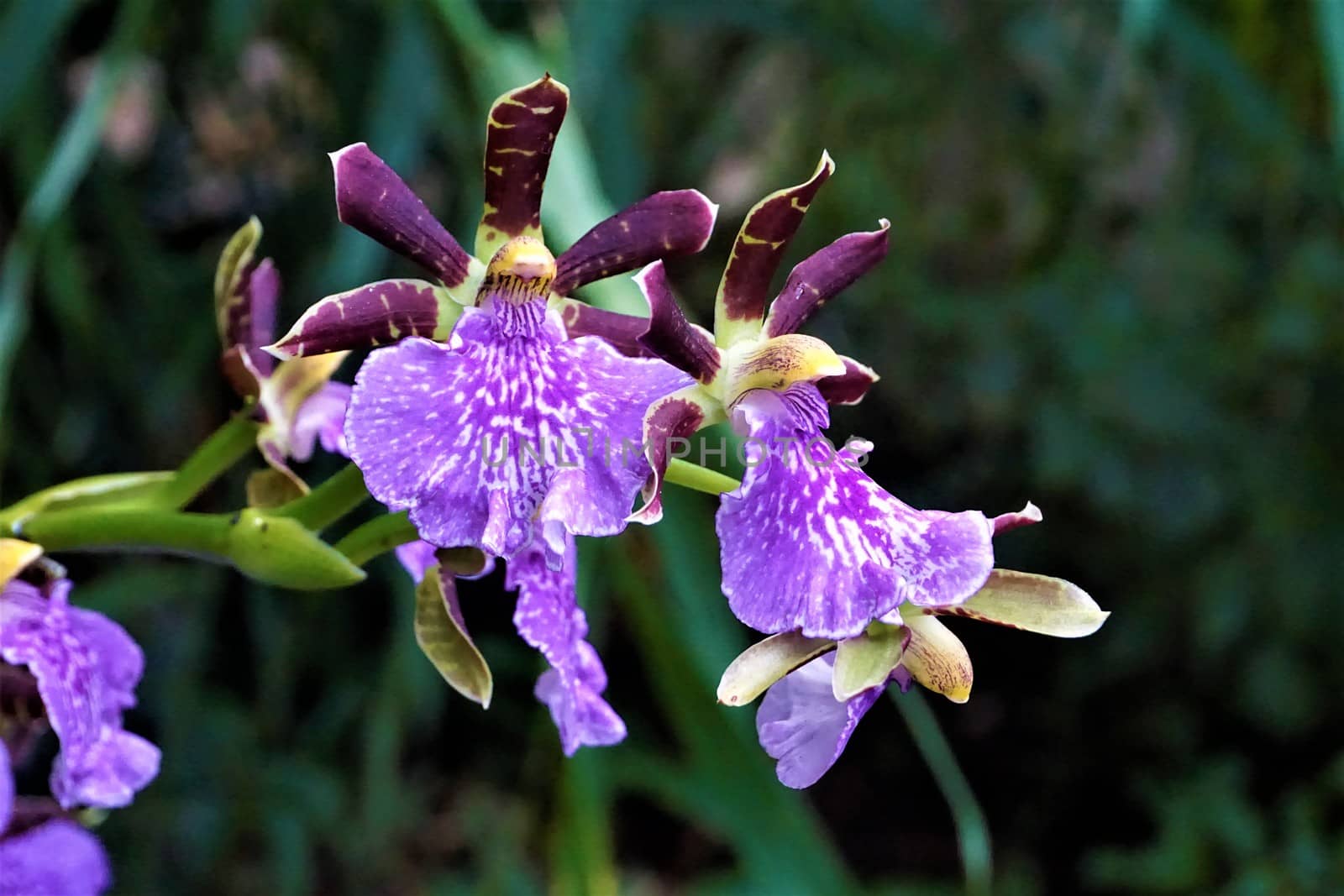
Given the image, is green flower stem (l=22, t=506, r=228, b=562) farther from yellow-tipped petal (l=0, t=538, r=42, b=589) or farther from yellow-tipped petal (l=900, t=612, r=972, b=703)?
yellow-tipped petal (l=900, t=612, r=972, b=703)

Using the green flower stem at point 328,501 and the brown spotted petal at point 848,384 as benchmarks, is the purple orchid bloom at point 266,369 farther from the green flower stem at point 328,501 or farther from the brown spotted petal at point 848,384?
the brown spotted petal at point 848,384

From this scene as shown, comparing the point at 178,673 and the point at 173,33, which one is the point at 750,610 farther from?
the point at 173,33

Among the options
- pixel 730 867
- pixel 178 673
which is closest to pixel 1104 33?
pixel 730 867

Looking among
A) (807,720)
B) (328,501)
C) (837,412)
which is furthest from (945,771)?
(837,412)

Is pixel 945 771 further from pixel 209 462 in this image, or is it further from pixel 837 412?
pixel 837 412

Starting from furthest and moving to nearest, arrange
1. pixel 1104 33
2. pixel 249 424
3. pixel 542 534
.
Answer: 1. pixel 1104 33
2. pixel 249 424
3. pixel 542 534

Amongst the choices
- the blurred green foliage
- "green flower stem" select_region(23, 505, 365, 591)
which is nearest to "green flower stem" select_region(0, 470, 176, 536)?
"green flower stem" select_region(23, 505, 365, 591)
